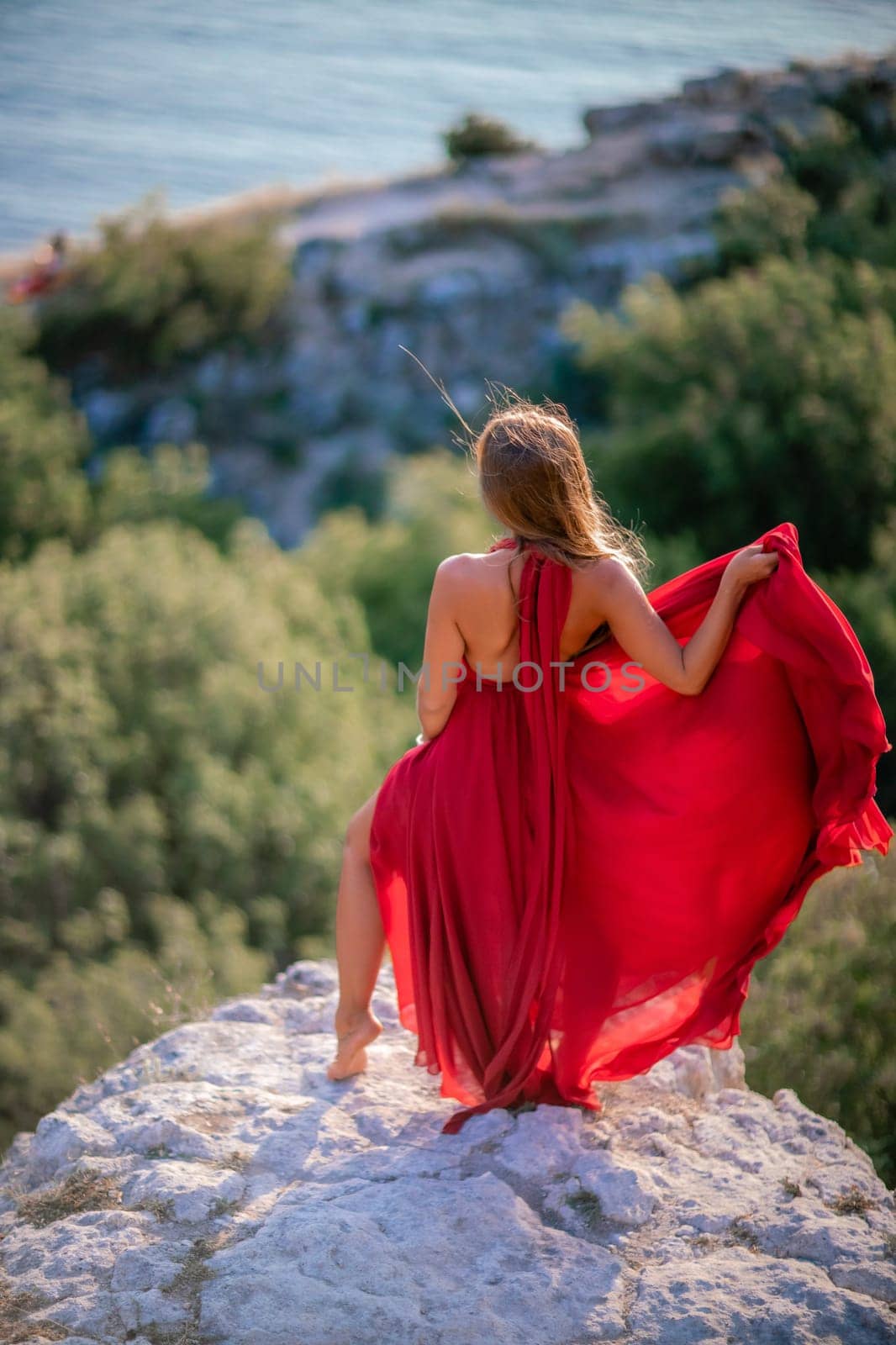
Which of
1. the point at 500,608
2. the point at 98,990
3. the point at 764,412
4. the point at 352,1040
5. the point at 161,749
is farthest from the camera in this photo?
the point at 764,412

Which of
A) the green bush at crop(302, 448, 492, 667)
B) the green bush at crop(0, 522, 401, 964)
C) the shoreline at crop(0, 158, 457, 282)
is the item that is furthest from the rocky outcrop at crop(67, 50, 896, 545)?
the green bush at crop(0, 522, 401, 964)

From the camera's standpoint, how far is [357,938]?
2.81 m

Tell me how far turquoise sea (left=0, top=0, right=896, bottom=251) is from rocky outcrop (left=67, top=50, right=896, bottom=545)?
1.55m

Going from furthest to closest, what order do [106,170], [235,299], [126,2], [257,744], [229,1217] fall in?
[126,2], [106,170], [235,299], [257,744], [229,1217]

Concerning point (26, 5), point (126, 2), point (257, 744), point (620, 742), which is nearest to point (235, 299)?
point (26, 5)

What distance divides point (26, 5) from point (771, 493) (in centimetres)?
1459

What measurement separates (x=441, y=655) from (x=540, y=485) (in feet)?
1.43

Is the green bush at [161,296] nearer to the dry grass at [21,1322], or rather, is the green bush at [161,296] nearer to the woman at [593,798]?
the woman at [593,798]

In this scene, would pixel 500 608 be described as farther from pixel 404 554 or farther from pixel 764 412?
pixel 764 412

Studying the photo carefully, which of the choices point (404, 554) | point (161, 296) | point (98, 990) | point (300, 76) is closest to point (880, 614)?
point (404, 554)

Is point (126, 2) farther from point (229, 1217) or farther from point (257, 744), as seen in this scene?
point (229, 1217)

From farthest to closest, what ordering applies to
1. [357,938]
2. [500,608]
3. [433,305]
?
[433,305] → [357,938] → [500,608]

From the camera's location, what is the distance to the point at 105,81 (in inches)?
770

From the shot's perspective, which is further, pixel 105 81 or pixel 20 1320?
pixel 105 81
